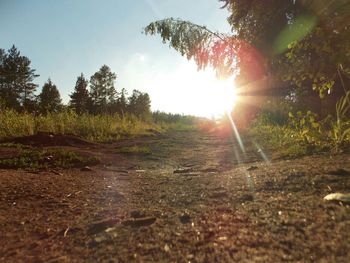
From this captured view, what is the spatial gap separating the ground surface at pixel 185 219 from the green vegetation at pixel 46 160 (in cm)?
139

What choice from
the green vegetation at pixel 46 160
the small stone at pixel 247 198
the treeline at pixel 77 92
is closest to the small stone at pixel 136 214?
the small stone at pixel 247 198

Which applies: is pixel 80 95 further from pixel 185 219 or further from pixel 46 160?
pixel 185 219

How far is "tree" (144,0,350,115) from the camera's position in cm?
332

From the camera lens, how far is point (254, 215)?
85.5 inches

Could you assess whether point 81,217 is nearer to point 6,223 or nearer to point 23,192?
point 6,223

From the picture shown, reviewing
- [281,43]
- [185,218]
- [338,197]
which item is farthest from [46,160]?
[281,43]

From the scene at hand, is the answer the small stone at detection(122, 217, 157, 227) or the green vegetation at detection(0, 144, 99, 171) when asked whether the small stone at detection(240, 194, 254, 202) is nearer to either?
the small stone at detection(122, 217, 157, 227)

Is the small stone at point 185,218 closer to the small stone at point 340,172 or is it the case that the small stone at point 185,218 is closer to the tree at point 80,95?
the small stone at point 340,172

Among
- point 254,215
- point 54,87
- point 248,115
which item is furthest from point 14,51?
point 254,215

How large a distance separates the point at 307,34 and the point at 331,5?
482 millimetres

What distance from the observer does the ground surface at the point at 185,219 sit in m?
1.70

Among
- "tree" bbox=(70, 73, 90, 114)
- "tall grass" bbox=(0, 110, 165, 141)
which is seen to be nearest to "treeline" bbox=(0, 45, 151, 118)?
"tree" bbox=(70, 73, 90, 114)

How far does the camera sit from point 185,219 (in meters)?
2.27

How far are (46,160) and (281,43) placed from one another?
5102 millimetres
